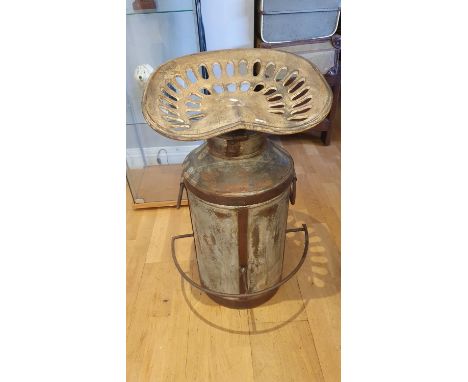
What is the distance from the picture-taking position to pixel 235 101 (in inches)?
43.9

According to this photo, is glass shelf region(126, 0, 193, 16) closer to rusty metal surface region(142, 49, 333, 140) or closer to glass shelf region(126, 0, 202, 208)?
glass shelf region(126, 0, 202, 208)

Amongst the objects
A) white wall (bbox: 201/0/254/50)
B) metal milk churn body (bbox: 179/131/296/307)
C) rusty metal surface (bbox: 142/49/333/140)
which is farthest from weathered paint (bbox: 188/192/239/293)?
white wall (bbox: 201/0/254/50)

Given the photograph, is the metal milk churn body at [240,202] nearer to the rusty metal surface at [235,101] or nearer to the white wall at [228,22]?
the rusty metal surface at [235,101]

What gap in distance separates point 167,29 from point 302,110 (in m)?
1.02

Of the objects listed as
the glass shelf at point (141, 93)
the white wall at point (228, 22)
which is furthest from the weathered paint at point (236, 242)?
the white wall at point (228, 22)

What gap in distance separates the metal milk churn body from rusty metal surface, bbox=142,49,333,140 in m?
0.09

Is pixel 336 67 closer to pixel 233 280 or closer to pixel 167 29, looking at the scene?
pixel 167 29

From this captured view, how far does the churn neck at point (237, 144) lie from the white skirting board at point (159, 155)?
1017 mm

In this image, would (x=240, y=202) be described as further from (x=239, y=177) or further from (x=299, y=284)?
(x=299, y=284)

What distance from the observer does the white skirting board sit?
205cm

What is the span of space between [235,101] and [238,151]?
15 centimetres

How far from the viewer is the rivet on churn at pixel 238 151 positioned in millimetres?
1029

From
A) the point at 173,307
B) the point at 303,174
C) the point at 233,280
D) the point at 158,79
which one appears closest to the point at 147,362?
the point at 173,307

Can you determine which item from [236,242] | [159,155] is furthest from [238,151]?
[159,155]
